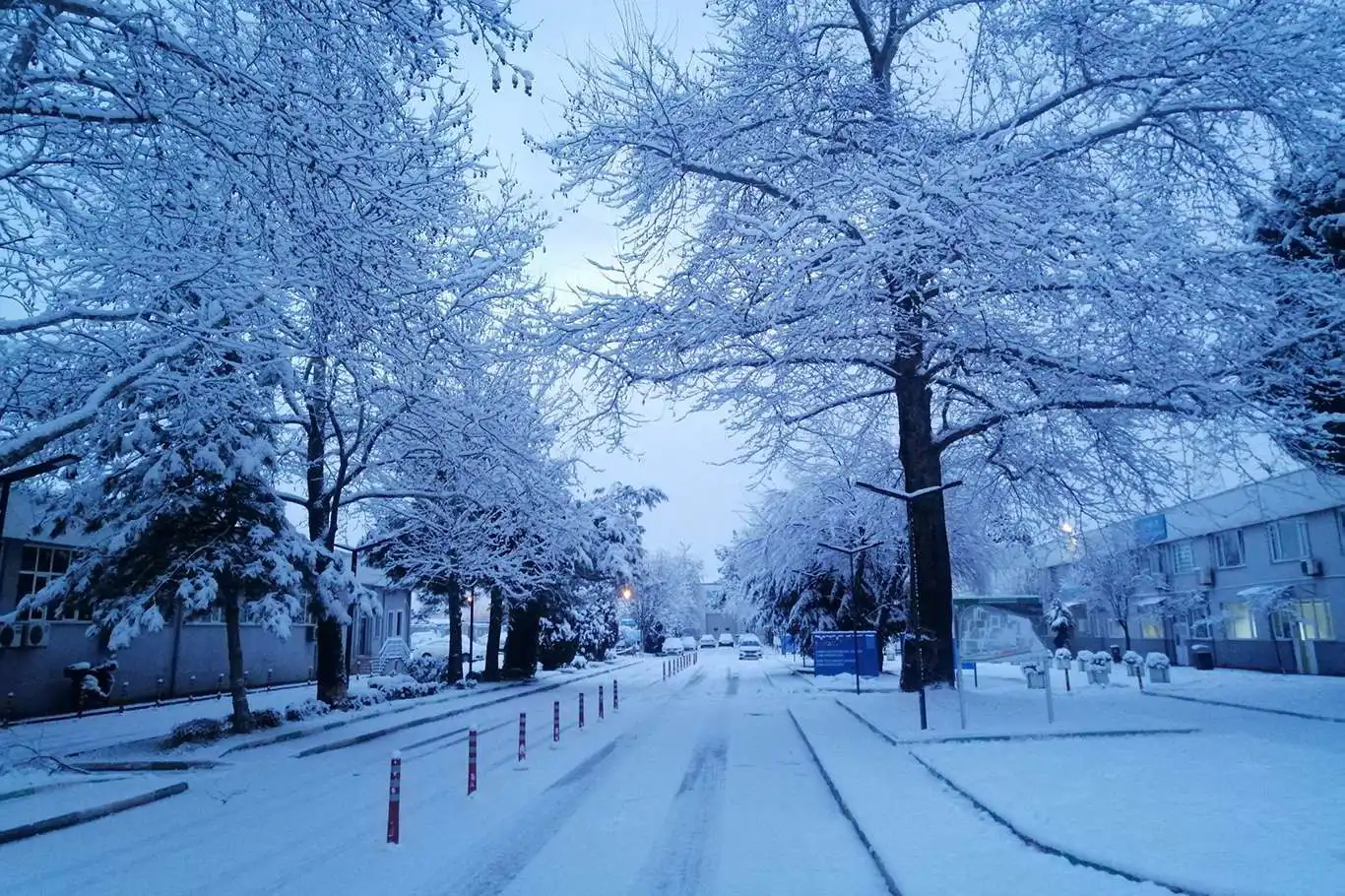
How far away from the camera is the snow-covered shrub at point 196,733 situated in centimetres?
1588

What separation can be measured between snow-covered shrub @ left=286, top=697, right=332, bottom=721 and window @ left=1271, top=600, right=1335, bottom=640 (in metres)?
33.1

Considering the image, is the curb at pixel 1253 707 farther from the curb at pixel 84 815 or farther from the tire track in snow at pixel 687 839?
the curb at pixel 84 815

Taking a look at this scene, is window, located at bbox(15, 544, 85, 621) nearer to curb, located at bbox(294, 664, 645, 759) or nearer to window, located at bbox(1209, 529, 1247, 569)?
curb, located at bbox(294, 664, 645, 759)

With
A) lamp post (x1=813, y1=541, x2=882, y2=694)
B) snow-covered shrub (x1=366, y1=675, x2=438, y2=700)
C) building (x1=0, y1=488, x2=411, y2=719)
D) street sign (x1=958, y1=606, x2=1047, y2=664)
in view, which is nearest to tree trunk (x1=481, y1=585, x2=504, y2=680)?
snow-covered shrub (x1=366, y1=675, x2=438, y2=700)

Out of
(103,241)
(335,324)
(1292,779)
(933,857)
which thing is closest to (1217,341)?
(1292,779)

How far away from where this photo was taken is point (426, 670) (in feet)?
114

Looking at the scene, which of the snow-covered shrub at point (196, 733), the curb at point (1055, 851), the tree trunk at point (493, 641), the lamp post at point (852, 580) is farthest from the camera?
the tree trunk at point (493, 641)

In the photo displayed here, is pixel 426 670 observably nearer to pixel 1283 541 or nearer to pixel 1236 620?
pixel 1283 541

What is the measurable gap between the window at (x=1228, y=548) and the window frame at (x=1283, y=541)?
2.33 metres

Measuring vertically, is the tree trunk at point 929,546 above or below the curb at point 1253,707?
above

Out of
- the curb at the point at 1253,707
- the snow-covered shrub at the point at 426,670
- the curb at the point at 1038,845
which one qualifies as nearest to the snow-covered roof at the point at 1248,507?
the curb at the point at 1253,707

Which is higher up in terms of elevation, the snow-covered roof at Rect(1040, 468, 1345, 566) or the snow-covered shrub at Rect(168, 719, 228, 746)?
the snow-covered roof at Rect(1040, 468, 1345, 566)

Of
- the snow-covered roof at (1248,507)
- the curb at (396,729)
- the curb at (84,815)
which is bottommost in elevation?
the curb at (396,729)

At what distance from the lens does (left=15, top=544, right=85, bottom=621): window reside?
21.9m
